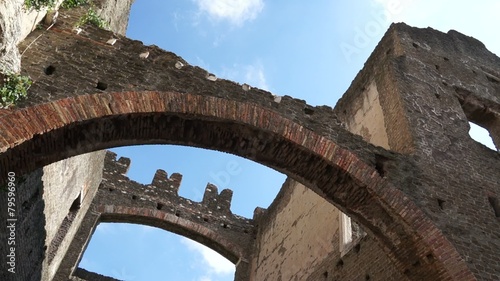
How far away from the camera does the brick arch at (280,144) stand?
4.49 meters

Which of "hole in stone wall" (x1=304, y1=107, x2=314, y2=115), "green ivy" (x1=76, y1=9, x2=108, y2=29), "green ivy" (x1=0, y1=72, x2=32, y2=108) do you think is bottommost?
"green ivy" (x1=0, y1=72, x2=32, y2=108)

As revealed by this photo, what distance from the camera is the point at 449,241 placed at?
514 centimetres

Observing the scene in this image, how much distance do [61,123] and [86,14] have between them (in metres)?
2.07

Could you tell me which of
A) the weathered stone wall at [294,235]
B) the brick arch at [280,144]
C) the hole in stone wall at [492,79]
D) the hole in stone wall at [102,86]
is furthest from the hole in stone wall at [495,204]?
the hole in stone wall at [102,86]

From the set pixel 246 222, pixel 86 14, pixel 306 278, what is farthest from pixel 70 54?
pixel 246 222

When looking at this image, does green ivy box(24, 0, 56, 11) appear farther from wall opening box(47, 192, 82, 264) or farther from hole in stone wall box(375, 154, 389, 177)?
wall opening box(47, 192, 82, 264)

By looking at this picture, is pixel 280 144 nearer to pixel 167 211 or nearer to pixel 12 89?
pixel 12 89

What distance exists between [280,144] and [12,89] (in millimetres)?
2973

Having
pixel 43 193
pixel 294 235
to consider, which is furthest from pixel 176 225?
pixel 43 193

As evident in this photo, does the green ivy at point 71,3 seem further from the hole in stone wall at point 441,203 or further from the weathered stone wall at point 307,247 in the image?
the hole in stone wall at point 441,203

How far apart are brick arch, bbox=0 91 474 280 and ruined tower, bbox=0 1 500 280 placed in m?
0.01

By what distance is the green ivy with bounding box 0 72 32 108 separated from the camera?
4.04m

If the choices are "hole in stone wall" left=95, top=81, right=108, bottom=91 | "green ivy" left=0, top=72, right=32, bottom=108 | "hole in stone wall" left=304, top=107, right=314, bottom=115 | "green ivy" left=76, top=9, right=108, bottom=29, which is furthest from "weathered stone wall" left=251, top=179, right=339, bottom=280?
"green ivy" left=0, top=72, right=32, bottom=108

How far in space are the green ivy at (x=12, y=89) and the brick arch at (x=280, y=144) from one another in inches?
12.1
